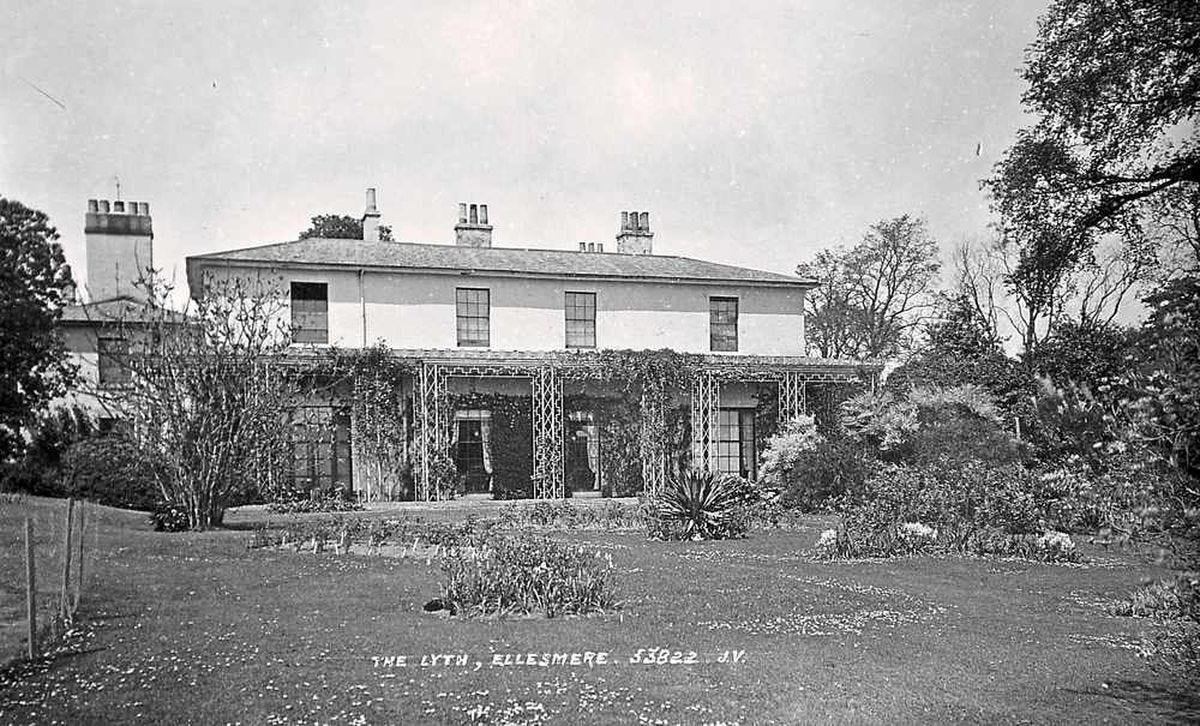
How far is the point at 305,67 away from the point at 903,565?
402 inches

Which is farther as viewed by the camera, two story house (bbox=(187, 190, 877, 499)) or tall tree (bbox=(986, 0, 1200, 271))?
two story house (bbox=(187, 190, 877, 499))

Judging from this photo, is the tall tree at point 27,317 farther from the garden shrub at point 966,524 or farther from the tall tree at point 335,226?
the garden shrub at point 966,524

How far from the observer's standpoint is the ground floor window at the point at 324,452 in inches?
936

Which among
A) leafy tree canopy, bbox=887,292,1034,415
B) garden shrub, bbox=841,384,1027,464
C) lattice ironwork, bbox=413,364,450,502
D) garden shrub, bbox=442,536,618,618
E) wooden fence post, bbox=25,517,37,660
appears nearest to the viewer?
wooden fence post, bbox=25,517,37,660

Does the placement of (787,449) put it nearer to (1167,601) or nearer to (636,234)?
(636,234)

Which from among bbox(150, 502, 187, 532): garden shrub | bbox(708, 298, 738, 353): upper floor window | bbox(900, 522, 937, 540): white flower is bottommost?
bbox(150, 502, 187, 532): garden shrub

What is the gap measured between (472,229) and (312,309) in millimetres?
6307

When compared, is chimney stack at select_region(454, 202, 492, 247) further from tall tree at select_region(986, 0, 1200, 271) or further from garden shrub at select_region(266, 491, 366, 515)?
tall tree at select_region(986, 0, 1200, 271)

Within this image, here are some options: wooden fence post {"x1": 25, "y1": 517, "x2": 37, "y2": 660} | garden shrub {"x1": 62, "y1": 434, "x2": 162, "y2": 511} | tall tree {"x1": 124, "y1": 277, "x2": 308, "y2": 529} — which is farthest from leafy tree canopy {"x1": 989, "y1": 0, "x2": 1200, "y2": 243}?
garden shrub {"x1": 62, "y1": 434, "x2": 162, "y2": 511}

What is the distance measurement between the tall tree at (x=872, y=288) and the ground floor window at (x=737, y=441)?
15.7m

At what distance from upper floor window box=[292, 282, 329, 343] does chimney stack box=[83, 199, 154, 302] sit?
6570mm

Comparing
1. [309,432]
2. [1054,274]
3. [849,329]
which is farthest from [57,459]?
[849,329]

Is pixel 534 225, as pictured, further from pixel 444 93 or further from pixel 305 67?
pixel 305 67

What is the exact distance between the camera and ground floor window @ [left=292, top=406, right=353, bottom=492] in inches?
936
